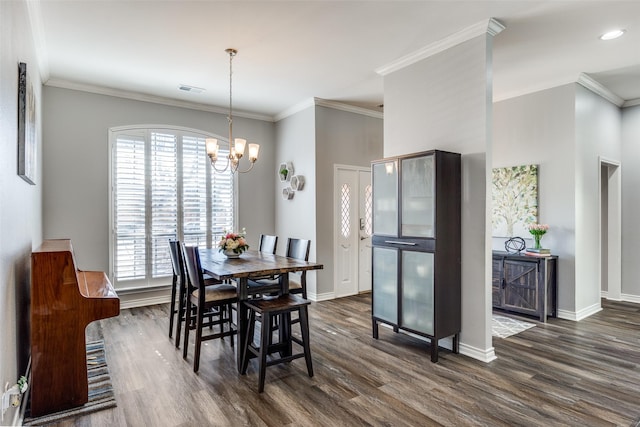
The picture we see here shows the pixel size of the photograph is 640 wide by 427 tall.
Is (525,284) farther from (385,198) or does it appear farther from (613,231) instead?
(385,198)

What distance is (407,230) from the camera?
11.2 ft

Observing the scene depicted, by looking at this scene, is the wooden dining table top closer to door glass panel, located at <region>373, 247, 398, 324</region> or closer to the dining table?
the dining table

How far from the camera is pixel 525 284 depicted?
4426mm

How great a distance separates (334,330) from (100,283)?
94.7 inches

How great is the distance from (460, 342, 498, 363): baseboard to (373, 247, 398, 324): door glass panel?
66 cm

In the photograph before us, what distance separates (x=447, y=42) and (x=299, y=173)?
2.93m

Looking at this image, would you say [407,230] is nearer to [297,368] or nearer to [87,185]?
[297,368]

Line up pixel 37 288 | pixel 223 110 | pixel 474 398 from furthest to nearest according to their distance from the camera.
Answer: pixel 223 110 < pixel 474 398 < pixel 37 288

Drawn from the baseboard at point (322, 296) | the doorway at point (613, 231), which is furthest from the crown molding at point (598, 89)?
the baseboard at point (322, 296)

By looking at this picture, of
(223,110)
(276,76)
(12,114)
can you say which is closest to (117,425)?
(12,114)

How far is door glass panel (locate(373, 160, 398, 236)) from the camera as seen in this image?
355cm

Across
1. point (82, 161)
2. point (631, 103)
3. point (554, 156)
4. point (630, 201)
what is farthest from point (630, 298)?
point (82, 161)

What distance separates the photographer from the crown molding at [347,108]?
17.7 feet

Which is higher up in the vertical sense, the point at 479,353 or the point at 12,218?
the point at 12,218
